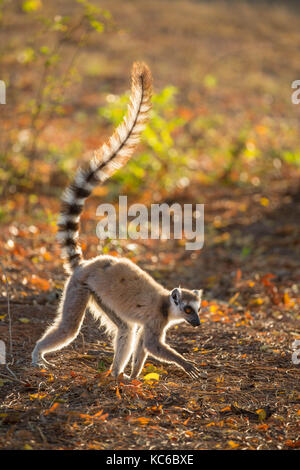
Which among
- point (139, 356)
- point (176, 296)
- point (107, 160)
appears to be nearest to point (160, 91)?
point (107, 160)

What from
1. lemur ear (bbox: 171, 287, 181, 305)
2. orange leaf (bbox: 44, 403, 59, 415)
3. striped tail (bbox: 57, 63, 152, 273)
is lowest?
orange leaf (bbox: 44, 403, 59, 415)

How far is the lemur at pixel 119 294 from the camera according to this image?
4.84m

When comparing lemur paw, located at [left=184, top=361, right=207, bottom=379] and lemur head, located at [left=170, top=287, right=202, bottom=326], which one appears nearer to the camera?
lemur paw, located at [left=184, top=361, right=207, bottom=379]

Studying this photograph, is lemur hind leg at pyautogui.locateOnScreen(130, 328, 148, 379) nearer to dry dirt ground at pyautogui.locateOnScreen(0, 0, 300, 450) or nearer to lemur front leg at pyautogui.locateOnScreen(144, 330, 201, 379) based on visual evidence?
lemur front leg at pyautogui.locateOnScreen(144, 330, 201, 379)

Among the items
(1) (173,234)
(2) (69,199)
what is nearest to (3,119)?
(1) (173,234)

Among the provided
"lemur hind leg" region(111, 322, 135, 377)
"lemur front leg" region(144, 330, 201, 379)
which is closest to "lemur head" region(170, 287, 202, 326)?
"lemur front leg" region(144, 330, 201, 379)

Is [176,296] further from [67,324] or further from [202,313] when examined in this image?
[202,313]

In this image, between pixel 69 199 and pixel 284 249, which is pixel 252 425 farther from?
pixel 284 249

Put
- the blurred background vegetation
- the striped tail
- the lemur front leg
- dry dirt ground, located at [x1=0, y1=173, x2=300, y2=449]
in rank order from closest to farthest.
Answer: dry dirt ground, located at [x1=0, y1=173, x2=300, y2=449] → the striped tail → the lemur front leg → the blurred background vegetation

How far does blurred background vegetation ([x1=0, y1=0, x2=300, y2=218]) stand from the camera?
11039 mm

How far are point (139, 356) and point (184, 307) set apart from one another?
23.2 inches

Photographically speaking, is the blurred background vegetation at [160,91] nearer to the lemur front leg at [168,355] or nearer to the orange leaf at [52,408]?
the lemur front leg at [168,355]

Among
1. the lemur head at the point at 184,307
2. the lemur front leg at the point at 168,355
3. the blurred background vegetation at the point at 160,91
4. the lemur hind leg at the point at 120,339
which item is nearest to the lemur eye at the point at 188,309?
the lemur head at the point at 184,307
